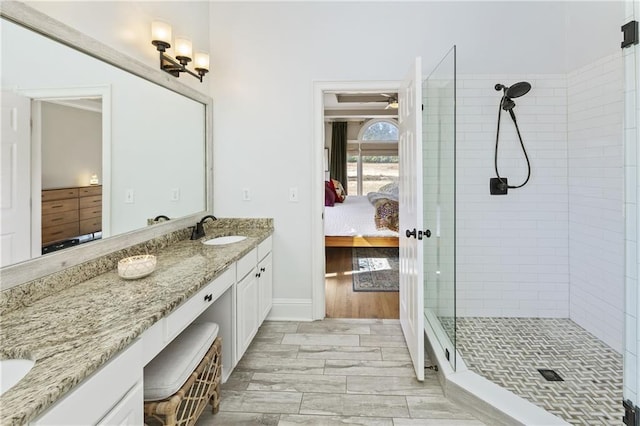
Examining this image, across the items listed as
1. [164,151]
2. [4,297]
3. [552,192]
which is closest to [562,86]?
[552,192]

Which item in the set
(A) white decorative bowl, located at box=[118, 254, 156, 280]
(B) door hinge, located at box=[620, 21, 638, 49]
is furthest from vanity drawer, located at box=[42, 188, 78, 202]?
(B) door hinge, located at box=[620, 21, 638, 49]

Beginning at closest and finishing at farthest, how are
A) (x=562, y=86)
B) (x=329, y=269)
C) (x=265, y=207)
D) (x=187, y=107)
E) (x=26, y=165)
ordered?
(x=26, y=165)
(x=187, y=107)
(x=562, y=86)
(x=265, y=207)
(x=329, y=269)

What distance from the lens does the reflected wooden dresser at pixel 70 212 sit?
145cm

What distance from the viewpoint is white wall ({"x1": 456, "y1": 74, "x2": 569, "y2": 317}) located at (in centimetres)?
294

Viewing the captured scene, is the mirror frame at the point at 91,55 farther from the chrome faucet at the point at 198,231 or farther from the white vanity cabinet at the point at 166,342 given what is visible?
the white vanity cabinet at the point at 166,342

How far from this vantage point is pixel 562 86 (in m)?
2.92

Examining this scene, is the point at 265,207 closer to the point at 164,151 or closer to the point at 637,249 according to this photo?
the point at 164,151

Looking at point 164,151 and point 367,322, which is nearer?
point 164,151

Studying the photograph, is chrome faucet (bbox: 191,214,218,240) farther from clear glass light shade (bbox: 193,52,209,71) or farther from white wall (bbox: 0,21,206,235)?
clear glass light shade (bbox: 193,52,209,71)

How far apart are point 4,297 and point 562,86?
3920 millimetres

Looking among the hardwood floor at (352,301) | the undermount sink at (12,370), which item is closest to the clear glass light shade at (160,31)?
the undermount sink at (12,370)

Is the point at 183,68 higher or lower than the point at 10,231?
higher

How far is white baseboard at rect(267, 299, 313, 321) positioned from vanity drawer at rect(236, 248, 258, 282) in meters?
0.72

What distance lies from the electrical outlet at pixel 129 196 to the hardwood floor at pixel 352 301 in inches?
77.9
